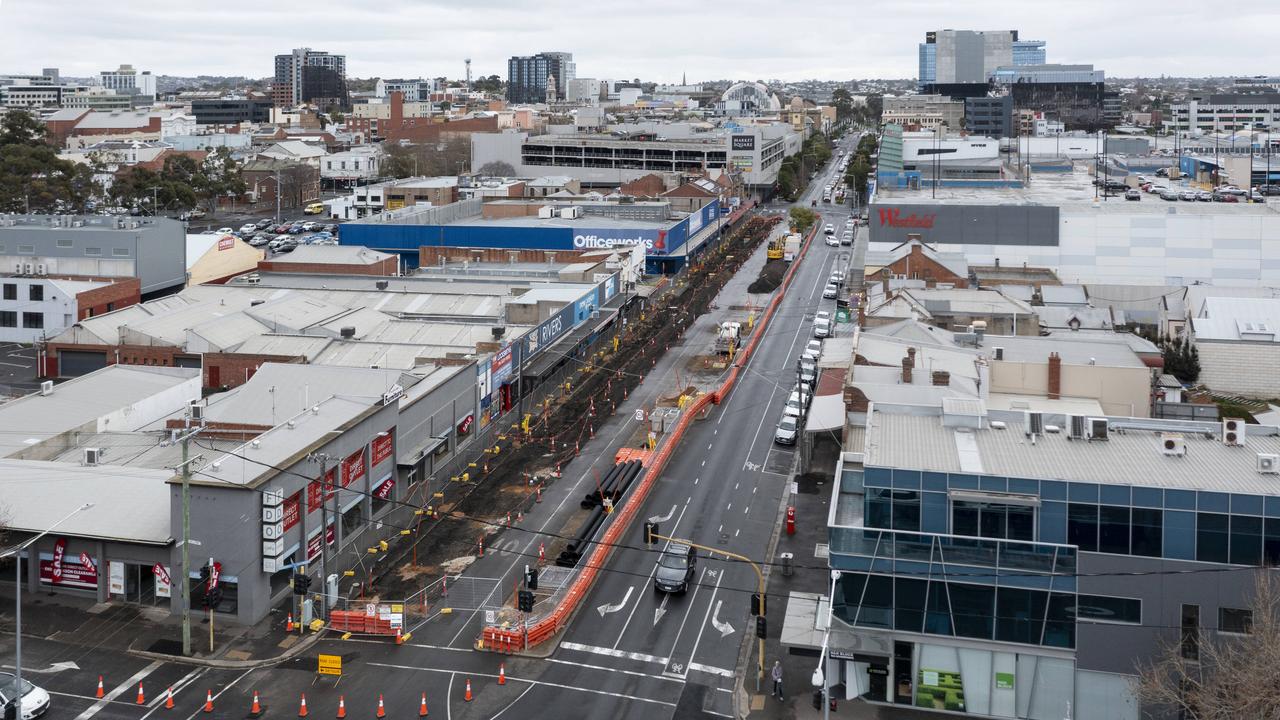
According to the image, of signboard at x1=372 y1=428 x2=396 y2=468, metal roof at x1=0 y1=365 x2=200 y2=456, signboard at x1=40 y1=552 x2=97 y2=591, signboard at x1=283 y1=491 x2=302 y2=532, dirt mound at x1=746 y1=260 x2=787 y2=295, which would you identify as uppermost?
dirt mound at x1=746 y1=260 x2=787 y2=295

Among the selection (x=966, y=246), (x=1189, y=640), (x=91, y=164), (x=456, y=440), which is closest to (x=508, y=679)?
(x=1189, y=640)

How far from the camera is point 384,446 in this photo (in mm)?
37938

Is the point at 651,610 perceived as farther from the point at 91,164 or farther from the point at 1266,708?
the point at 91,164

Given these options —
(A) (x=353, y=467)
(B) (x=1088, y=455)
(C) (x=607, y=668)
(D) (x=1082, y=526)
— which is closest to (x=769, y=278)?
(A) (x=353, y=467)

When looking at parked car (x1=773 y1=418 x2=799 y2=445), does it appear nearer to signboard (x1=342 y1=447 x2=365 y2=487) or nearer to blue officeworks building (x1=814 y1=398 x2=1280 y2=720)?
signboard (x1=342 y1=447 x2=365 y2=487)

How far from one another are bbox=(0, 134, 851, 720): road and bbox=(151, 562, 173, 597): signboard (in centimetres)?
255

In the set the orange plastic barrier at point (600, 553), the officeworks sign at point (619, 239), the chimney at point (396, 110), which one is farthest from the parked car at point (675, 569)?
the chimney at point (396, 110)

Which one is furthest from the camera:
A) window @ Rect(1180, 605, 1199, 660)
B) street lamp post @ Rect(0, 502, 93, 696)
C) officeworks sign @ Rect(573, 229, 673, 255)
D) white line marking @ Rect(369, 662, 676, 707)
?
officeworks sign @ Rect(573, 229, 673, 255)

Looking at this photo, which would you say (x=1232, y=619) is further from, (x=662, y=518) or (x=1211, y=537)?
(x=662, y=518)

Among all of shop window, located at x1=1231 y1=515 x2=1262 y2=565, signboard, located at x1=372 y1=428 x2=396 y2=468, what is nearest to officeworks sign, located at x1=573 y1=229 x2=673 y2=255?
signboard, located at x1=372 y1=428 x2=396 y2=468

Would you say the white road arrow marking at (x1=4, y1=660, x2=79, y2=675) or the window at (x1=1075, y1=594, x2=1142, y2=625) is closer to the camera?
the window at (x1=1075, y1=594, x2=1142, y2=625)

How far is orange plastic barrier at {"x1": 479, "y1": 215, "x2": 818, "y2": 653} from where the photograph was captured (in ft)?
98.0

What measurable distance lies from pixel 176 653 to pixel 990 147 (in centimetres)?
12500

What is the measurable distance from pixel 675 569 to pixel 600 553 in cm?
279
